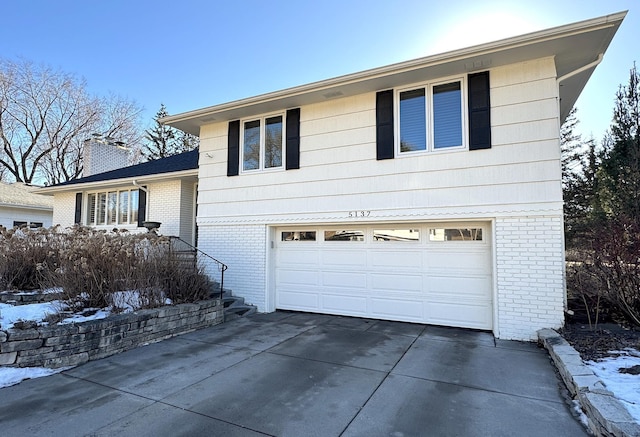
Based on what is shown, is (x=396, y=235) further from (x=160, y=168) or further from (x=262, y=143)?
(x=160, y=168)

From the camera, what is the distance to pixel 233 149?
885 centimetres

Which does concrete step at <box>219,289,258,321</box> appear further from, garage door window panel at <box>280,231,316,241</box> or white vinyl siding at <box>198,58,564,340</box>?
garage door window panel at <box>280,231,316,241</box>

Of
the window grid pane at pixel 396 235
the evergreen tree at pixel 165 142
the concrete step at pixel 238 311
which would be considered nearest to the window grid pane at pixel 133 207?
the concrete step at pixel 238 311

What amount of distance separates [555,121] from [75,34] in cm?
1764

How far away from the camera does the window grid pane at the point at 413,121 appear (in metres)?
6.89

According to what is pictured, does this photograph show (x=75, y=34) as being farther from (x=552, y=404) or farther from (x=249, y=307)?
(x=552, y=404)

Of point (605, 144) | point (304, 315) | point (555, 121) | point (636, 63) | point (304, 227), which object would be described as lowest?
point (304, 315)

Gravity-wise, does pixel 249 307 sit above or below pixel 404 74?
below

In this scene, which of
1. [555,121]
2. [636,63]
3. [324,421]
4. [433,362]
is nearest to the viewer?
[324,421]

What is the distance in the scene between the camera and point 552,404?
3631mm

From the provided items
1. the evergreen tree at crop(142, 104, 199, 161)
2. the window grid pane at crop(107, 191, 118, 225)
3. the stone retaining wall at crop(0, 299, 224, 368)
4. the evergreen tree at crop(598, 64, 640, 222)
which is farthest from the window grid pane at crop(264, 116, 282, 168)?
the evergreen tree at crop(142, 104, 199, 161)

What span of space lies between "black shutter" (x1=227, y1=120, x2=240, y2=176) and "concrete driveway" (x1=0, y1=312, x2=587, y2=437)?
431 cm

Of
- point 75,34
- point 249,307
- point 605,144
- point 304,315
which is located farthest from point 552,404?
point 75,34

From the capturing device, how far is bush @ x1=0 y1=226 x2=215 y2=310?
5980 mm
